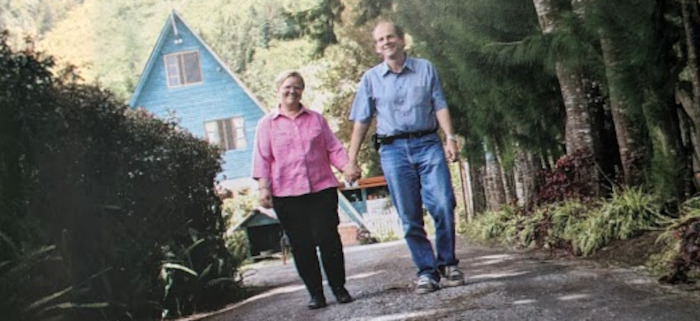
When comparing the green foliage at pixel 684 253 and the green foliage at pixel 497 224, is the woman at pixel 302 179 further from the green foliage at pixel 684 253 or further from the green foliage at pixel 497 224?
the green foliage at pixel 497 224

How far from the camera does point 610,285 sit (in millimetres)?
5562

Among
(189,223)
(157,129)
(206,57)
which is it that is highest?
(206,57)

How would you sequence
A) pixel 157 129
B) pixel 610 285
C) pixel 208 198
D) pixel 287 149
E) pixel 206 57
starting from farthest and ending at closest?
pixel 206 57 < pixel 208 198 < pixel 157 129 < pixel 287 149 < pixel 610 285

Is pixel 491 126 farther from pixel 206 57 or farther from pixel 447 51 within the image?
pixel 206 57

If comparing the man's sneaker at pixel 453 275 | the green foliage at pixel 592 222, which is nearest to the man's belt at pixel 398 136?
the man's sneaker at pixel 453 275

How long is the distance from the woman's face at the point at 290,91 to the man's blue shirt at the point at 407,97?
0.49 meters

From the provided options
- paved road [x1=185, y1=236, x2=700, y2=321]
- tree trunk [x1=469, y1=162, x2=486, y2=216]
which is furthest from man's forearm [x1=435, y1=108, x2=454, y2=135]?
tree trunk [x1=469, y1=162, x2=486, y2=216]

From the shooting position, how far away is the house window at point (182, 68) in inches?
1468

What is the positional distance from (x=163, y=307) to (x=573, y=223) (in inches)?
144

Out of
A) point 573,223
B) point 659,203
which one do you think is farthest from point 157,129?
point 659,203

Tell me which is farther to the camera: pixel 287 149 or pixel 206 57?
pixel 206 57

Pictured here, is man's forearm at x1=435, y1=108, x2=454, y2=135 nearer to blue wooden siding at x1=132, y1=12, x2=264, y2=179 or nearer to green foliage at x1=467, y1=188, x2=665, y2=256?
green foliage at x1=467, y1=188, x2=665, y2=256

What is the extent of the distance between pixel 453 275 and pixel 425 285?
0.28 metres

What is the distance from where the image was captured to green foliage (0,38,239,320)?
6305 millimetres
